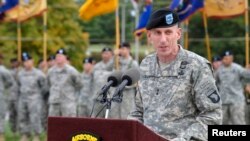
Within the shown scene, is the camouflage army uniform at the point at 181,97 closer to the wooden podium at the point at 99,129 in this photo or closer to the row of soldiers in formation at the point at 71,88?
the wooden podium at the point at 99,129

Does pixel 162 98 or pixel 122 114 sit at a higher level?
pixel 162 98

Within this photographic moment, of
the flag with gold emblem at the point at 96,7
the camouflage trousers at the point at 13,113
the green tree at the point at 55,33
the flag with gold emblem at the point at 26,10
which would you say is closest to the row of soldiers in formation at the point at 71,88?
the camouflage trousers at the point at 13,113

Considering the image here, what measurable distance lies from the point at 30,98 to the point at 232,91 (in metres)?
4.33

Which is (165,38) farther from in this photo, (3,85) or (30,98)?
(30,98)

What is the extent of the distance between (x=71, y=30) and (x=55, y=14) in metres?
1.30

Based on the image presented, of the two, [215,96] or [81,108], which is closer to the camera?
[215,96]

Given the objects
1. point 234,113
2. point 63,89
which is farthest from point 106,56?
point 234,113

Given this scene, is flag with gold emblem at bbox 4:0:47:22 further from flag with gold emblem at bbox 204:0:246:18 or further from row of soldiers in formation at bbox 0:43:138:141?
flag with gold emblem at bbox 204:0:246:18

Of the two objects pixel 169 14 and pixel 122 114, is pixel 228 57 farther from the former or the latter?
pixel 169 14

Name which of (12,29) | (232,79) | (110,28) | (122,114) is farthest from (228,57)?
(110,28)

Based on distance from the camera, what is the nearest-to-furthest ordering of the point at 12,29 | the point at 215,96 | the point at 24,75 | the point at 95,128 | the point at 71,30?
the point at 95,128, the point at 215,96, the point at 24,75, the point at 12,29, the point at 71,30

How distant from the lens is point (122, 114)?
14.0 meters

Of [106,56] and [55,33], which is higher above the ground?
[55,33]

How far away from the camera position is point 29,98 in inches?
670
